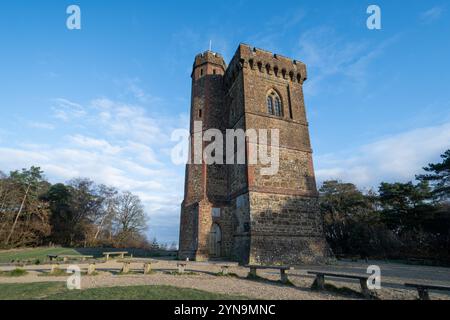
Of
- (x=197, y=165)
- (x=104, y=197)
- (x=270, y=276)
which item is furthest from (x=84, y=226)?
(x=270, y=276)

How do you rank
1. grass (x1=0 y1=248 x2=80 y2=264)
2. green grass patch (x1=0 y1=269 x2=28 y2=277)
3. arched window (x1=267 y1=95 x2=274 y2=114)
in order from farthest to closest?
arched window (x1=267 y1=95 x2=274 y2=114), grass (x1=0 y1=248 x2=80 y2=264), green grass patch (x1=0 y1=269 x2=28 y2=277)

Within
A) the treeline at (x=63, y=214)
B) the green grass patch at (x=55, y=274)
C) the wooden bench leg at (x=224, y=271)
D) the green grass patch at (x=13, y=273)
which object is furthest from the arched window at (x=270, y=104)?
the treeline at (x=63, y=214)

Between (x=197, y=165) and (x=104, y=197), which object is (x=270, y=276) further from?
(x=104, y=197)

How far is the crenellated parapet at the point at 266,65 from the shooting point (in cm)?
1791

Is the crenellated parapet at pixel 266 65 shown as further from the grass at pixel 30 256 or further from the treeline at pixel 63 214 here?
the treeline at pixel 63 214

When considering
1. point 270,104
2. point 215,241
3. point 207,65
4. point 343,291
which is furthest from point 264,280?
point 207,65

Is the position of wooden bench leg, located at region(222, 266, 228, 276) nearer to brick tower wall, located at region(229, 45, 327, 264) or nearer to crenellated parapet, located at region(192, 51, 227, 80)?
brick tower wall, located at region(229, 45, 327, 264)

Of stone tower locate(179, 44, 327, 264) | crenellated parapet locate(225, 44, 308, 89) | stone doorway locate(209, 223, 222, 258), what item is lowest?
stone doorway locate(209, 223, 222, 258)

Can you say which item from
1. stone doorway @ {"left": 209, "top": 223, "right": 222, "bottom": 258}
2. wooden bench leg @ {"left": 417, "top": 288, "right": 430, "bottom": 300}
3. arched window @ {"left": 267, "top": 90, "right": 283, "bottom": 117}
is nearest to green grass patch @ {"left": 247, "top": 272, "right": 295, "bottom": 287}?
wooden bench leg @ {"left": 417, "top": 288, "right": 430, "bottom": 300}

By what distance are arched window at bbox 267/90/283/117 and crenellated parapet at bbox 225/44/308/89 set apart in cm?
154

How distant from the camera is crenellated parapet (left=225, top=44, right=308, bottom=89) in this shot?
58.7 feet

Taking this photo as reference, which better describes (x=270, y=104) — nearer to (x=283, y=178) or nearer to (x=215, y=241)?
(x=283, y=178)
